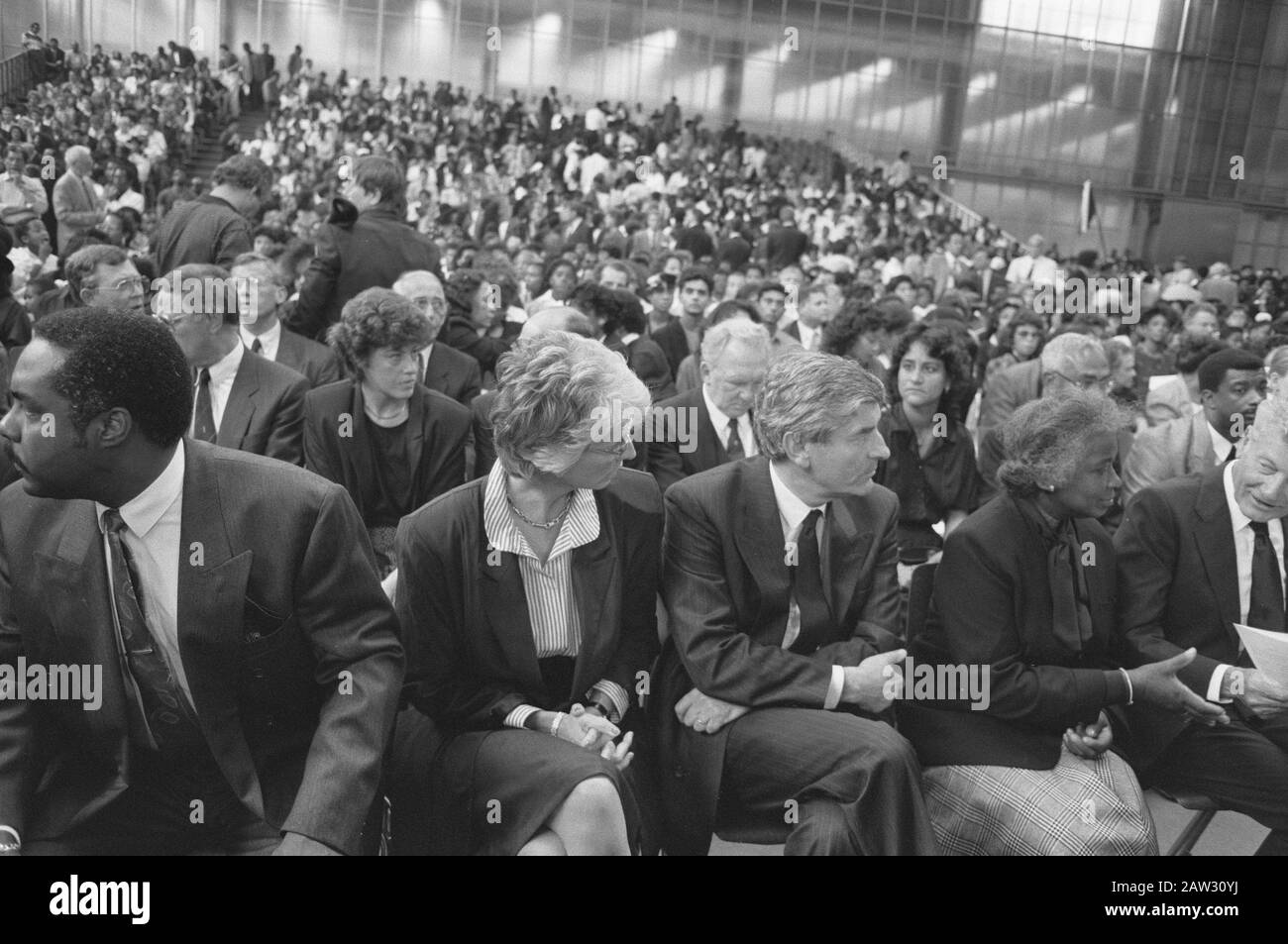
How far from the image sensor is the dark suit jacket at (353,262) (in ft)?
17.2

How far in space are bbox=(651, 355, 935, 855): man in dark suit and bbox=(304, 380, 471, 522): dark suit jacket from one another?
1.43 m

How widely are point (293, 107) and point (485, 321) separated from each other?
17.3 meters

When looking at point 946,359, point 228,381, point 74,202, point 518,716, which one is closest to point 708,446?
point 946,359

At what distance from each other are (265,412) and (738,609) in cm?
204

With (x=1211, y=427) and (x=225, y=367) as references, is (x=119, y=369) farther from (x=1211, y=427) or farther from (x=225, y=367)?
(x=1211, y=427)

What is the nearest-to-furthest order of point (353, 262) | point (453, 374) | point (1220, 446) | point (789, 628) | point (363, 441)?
point (789, 628)
point (363, 441)
point (1220, 446)
point (453, 374)
point (353, 262)

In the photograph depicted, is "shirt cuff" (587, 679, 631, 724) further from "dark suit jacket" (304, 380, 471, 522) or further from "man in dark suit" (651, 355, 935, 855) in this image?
"dark suit jacket" (304, 380, 471, 522)

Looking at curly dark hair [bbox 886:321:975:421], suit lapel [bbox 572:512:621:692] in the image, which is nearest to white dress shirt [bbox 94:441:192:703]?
suit lapel [bbox 572:512:621:692]

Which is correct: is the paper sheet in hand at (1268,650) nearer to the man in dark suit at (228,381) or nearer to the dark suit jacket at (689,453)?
the dark suit jacket at (689,453)

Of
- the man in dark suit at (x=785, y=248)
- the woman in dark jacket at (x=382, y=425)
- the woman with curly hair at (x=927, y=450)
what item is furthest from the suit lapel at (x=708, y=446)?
the man in dark suit at (x=785, y=248)

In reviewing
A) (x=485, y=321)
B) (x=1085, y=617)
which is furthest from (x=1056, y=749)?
(x=485, y=321)

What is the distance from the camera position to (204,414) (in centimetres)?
409
